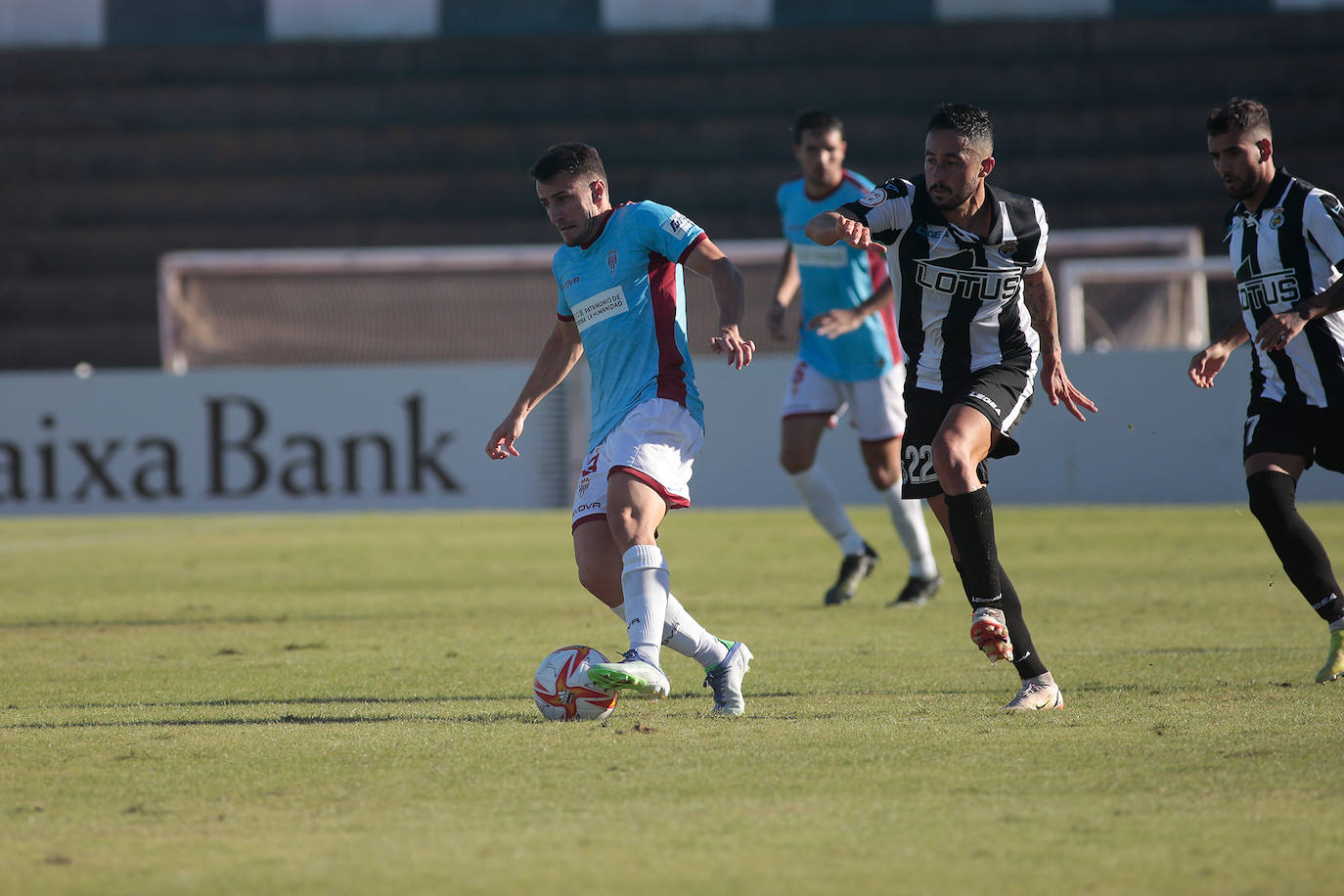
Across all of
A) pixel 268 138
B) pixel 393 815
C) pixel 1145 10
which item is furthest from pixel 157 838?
pixel 1145 10

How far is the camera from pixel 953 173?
470 centimetres

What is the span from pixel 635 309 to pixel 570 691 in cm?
114

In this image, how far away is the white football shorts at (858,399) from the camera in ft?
26.9

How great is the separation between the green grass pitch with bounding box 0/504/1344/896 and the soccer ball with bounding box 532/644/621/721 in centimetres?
7

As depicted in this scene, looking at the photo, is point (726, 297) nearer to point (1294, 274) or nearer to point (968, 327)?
point (968, 327)

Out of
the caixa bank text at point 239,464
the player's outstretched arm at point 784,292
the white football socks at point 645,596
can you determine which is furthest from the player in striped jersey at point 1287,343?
the caixa bank text at point 239,464

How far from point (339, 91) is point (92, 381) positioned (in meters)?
7.96

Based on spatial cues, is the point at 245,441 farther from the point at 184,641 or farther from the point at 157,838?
the point at 157,838

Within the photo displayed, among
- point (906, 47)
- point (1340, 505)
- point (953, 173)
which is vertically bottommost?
point (1340, 505)

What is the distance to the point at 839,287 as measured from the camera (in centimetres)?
843

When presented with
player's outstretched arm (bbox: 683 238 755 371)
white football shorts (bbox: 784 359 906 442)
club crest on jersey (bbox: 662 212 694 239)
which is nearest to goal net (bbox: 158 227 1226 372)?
white football shorts (bbox: 784 359 906 442)

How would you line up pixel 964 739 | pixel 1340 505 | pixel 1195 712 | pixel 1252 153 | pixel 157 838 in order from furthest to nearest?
pixel 1340 505 → pixel 1252 153 → pixel 1195 712 → pixel 964 739 → pixel 157 838

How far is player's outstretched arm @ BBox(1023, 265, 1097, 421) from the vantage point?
4.98 m

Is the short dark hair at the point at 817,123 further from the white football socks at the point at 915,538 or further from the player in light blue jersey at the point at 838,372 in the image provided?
the white football socks at the point at 915,538
